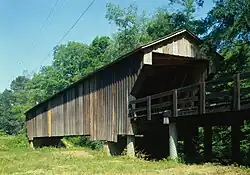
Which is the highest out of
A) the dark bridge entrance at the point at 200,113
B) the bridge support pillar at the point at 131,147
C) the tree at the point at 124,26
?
the tree at the point at 124,26

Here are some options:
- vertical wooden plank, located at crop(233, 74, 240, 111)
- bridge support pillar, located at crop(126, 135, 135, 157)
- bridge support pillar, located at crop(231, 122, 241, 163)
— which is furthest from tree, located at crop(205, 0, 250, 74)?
vertical wooden plank, located at crop(233, 74, 240, 111)

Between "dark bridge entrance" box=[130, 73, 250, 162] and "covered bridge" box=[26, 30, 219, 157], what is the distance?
815 millimetres

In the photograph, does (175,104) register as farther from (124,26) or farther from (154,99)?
(124,26)

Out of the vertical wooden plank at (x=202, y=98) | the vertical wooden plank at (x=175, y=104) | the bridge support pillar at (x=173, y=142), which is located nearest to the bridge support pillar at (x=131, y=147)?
the bridge support pillar at (x=173, y=142)

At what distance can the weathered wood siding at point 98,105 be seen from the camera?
15.1 metres

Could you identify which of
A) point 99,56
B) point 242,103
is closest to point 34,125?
point 242,103

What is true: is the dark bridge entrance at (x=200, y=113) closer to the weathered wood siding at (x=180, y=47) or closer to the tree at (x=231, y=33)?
the tree at (x=231, y=33)

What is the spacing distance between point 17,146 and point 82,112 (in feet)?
43.4

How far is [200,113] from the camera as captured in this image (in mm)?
10758

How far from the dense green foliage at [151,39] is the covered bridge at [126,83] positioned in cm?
108

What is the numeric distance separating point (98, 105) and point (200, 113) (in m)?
7.93

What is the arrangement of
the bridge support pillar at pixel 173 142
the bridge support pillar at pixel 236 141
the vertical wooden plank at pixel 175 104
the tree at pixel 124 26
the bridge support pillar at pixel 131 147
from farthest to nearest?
1. the tree at pixel 124 26
2. the bridge support pillar at pixel 131 147
3. the bridge support pillar at pixel 236 141
4. the bridge support pillar at pixel 173 142
5. the vertical wooden plank at pixel 175 104

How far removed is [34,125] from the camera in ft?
96.0

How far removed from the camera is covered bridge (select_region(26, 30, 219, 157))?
1412 centimetres
